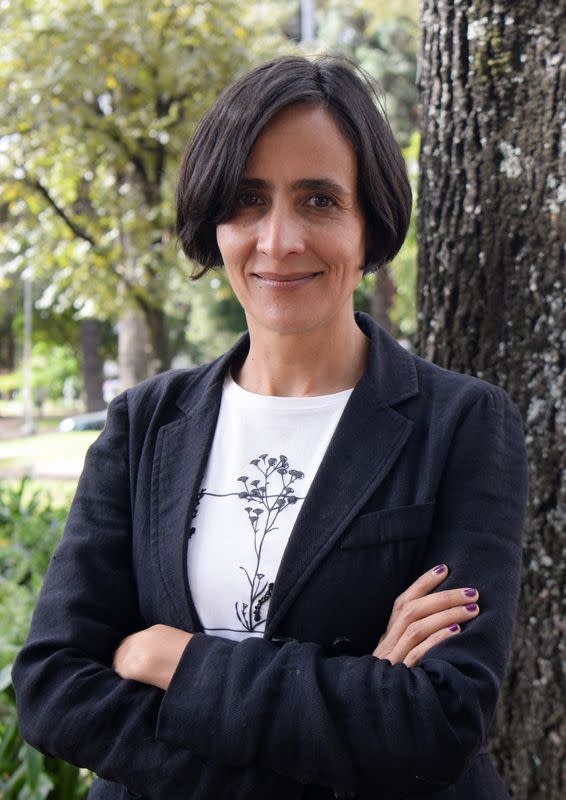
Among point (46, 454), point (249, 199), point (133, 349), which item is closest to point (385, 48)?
point (46, 454)

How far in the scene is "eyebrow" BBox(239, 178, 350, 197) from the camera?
1761 mm

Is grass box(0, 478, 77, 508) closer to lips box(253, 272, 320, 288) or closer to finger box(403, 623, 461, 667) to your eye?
lips box(253, 272, 320, 288)

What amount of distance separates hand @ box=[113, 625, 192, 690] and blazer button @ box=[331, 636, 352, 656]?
254 millimetres

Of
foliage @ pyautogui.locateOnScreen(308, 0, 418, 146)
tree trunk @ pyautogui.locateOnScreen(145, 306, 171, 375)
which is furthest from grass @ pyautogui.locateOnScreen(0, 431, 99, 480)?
foliage @ pyautogui.locateOnScreen(308, 0, 418, 146)

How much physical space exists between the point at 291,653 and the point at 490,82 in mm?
1646

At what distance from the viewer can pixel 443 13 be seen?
2652 mm

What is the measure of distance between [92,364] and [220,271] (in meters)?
23.9

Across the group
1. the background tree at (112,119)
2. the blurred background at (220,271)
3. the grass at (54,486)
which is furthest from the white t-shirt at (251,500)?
the grass at (54,486)

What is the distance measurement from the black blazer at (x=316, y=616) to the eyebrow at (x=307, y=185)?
1.14 ft

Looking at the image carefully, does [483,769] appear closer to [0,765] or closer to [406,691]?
[406,691]

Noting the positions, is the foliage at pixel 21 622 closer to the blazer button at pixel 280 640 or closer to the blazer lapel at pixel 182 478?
the blazer lapel at pixel 182 478

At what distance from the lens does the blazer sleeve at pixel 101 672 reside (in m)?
1.67

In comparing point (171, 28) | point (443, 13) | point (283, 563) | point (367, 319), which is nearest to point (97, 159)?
point (171, 28)

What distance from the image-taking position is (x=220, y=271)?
5.87 m
